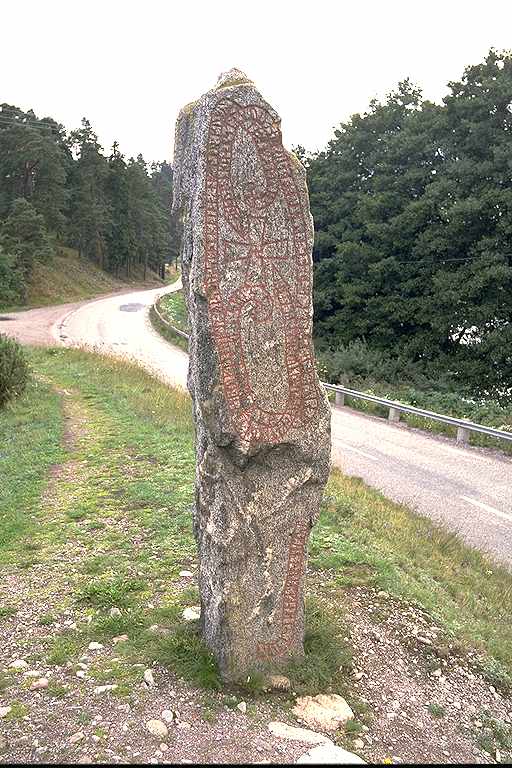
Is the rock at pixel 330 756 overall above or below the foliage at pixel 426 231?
below

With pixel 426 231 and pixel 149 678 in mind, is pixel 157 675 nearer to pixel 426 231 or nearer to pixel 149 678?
pixel 149 678

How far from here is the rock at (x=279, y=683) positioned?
189 inches

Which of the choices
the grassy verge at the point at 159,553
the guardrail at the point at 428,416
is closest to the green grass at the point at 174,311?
the guardrail at the point at 428,416

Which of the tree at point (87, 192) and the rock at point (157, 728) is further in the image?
the tree at point (87, 192)

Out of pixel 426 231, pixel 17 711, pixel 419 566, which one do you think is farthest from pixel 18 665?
pixel 426 231

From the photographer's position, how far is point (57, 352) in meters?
21.2

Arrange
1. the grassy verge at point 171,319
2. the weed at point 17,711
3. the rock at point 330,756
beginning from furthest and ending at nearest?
the grassy verge at point 171,319 < the weed at point 17,711 < the rock at point 330,756

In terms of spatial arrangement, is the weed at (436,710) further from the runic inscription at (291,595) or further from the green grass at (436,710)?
the runic inscription at (291,595)

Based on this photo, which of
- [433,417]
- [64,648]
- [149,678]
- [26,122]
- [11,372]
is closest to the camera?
[149,678]

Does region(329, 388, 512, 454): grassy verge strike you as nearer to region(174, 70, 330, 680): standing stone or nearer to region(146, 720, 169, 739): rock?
region(174, 70, 330, 680): standing stone

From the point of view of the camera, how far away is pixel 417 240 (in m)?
25.7

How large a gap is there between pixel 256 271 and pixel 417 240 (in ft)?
74.2

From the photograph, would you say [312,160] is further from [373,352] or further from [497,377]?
[497,377]

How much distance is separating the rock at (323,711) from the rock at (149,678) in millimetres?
1047
